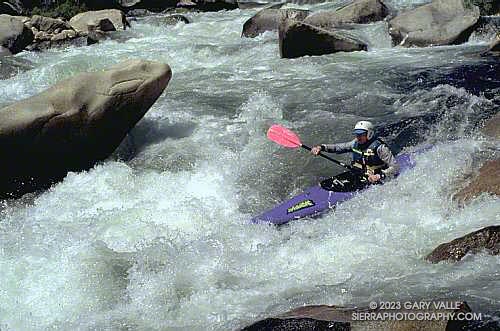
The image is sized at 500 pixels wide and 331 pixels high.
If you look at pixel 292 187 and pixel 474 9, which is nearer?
pixel 292 187

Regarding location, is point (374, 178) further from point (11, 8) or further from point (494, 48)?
point (11, 8)

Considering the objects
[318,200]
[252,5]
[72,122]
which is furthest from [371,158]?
[252,5]

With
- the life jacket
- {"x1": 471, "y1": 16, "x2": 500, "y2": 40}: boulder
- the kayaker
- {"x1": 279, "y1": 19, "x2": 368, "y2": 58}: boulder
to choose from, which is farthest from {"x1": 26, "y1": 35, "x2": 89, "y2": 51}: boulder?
the life jacket

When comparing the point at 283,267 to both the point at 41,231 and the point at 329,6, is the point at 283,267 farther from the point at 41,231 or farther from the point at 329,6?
the point at 329,6

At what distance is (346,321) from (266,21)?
10.3 m

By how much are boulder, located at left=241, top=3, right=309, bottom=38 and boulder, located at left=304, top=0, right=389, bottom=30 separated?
41 centimetres

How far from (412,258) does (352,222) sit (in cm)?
97

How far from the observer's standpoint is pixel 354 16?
12500 millimetres

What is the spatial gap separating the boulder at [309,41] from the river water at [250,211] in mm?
254

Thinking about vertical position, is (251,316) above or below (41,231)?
above

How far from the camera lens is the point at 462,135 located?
7.35 m

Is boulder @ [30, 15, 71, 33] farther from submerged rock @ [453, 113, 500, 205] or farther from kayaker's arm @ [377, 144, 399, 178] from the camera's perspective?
submerged rock @ [453, 113, 500, 205]

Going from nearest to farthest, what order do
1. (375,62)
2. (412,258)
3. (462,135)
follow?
(412,258)
(462,135)
(375,62)

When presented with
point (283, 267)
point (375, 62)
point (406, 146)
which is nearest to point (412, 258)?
point (283, 267)
